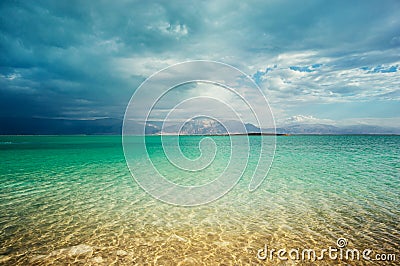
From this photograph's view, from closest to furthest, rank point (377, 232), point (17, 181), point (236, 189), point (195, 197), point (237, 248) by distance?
1. point (237, 248)
2. point (377, 232)
3. point (195, 197)
4. point (236, 189)
5. point (17, 181)

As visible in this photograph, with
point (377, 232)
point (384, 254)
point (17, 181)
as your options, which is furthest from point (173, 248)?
point (17, 181)

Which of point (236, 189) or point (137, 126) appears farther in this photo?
point (236, 189)

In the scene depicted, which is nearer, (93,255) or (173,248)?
(93,255)

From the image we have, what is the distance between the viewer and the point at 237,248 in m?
7.16

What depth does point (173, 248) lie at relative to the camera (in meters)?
7.19

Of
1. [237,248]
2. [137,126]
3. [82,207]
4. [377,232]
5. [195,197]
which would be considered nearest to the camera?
[237,248]

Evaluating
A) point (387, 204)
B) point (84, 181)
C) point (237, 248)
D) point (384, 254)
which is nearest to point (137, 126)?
point (237, 248)

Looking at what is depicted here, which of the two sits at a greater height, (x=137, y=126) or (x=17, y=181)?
(x=137, y=126)

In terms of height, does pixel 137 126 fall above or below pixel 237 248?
above

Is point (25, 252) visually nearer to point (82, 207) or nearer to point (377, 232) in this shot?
point (82, 207)

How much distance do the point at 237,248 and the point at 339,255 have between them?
2.82 m

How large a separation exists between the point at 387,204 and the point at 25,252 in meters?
14.5

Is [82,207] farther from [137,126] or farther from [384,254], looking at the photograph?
[384,254]

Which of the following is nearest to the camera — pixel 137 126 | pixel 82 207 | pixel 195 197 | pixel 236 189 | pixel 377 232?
pixel 377 232
